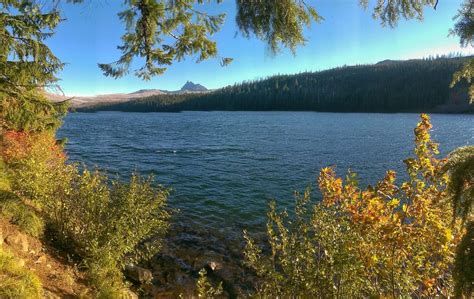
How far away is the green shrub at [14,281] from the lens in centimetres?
511

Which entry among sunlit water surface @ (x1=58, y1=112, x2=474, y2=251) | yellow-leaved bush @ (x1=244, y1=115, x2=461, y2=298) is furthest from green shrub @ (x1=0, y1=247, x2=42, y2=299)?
sunlit water surface @ (x1=58, y1=112, x2=474, y2=251)

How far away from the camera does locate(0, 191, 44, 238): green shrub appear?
8.16 meters

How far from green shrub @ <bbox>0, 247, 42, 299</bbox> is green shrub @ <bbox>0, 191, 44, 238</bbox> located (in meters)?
2.41

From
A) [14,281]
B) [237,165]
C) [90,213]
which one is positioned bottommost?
[237,165]

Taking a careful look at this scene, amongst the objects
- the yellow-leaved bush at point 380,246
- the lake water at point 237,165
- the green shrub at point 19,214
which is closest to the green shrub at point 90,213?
the green shrub at point 19,214

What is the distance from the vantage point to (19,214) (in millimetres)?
8422

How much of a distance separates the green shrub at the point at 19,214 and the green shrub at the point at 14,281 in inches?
94.7

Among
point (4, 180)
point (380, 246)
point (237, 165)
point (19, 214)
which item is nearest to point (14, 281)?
point (19, 214)

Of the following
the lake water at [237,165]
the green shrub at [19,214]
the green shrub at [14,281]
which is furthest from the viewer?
the lake water at [237,165]

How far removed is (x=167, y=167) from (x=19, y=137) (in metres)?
17.4

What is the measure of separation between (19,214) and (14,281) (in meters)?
3.79

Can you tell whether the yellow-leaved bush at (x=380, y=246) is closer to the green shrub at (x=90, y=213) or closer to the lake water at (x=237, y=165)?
the green shrub at (x=90, y=213)

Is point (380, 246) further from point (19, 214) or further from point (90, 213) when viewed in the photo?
point (19, 214)

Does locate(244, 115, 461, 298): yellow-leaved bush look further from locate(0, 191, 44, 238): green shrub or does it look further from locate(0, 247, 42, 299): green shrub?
locate(0, 191, 44, 238): green shrub
